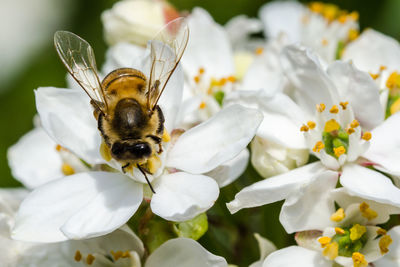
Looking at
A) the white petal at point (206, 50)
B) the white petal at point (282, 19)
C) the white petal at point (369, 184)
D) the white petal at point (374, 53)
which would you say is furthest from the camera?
the white petal at point (282, 19)

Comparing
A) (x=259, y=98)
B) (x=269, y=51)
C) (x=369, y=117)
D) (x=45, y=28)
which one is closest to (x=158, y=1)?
(x=269, y=51)

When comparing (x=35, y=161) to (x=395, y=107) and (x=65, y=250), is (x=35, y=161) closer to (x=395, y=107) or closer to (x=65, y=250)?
(x=65, y=250)

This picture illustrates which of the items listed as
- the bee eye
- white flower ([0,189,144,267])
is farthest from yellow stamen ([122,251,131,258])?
the bee eye

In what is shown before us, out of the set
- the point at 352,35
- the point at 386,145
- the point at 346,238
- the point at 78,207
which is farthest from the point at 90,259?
the point at 352,35

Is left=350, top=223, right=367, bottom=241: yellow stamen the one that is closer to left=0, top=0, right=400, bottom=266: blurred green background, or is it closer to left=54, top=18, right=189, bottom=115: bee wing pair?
left=54, top=18, right=189, bottom=115: bee wing pair

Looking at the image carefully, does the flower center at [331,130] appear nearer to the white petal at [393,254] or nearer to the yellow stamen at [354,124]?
the yellow stamen at [354,124]

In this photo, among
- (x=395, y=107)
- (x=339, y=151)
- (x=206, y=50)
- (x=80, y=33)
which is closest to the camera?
(x=339, y=151)

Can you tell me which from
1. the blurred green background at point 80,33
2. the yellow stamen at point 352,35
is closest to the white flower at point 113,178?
the yellow stamen at point 352,35
